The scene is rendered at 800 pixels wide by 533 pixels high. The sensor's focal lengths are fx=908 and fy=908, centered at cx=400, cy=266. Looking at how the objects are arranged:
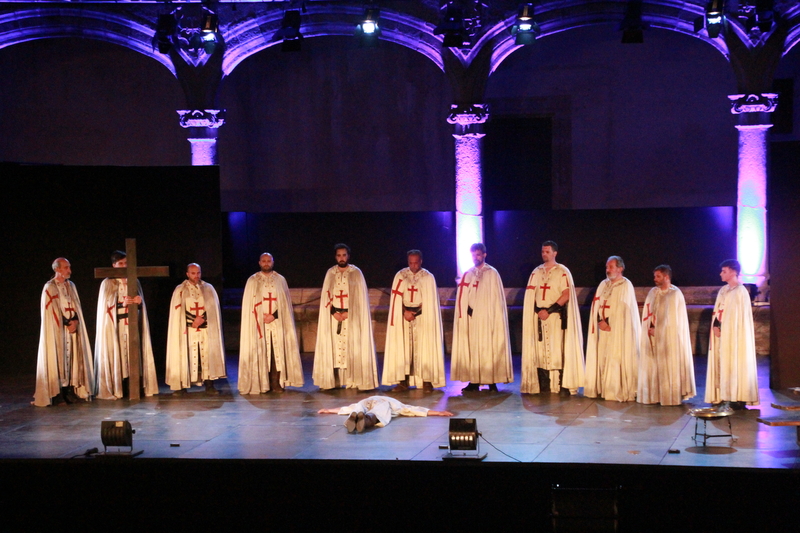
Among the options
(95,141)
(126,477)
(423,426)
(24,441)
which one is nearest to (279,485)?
(126,477)

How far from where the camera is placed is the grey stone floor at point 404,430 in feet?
22.0

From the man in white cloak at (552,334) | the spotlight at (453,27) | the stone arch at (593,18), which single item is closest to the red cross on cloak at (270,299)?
the man in white cloak at (552,334)

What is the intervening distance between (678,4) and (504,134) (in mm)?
3117

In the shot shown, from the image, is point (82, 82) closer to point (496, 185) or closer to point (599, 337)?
point (496, 185)

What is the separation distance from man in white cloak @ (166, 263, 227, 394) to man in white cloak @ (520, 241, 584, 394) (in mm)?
3260

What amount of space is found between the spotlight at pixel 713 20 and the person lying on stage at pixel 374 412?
5.98 metres

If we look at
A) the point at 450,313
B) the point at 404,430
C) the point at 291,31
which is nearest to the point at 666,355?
the point at 404,430

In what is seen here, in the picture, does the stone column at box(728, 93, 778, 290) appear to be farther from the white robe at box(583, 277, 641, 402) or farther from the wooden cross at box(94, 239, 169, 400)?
the wooden cross at box(94, 239, 169, 400)

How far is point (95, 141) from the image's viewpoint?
551 inches

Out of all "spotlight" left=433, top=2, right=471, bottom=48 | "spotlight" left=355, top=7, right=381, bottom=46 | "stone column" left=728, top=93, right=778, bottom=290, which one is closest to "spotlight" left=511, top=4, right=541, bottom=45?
→ "spotlight" left=433, top=2, right=471, bottom=48

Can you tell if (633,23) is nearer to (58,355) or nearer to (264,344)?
(264,344)

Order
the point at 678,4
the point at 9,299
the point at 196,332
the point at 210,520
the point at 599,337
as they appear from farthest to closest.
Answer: the point at 678,4
the point at 9,299
the point at 196,332
the point at 599,337
the point at 210,520

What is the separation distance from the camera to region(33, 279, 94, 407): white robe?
925 cm

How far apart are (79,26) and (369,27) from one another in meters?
4.06
